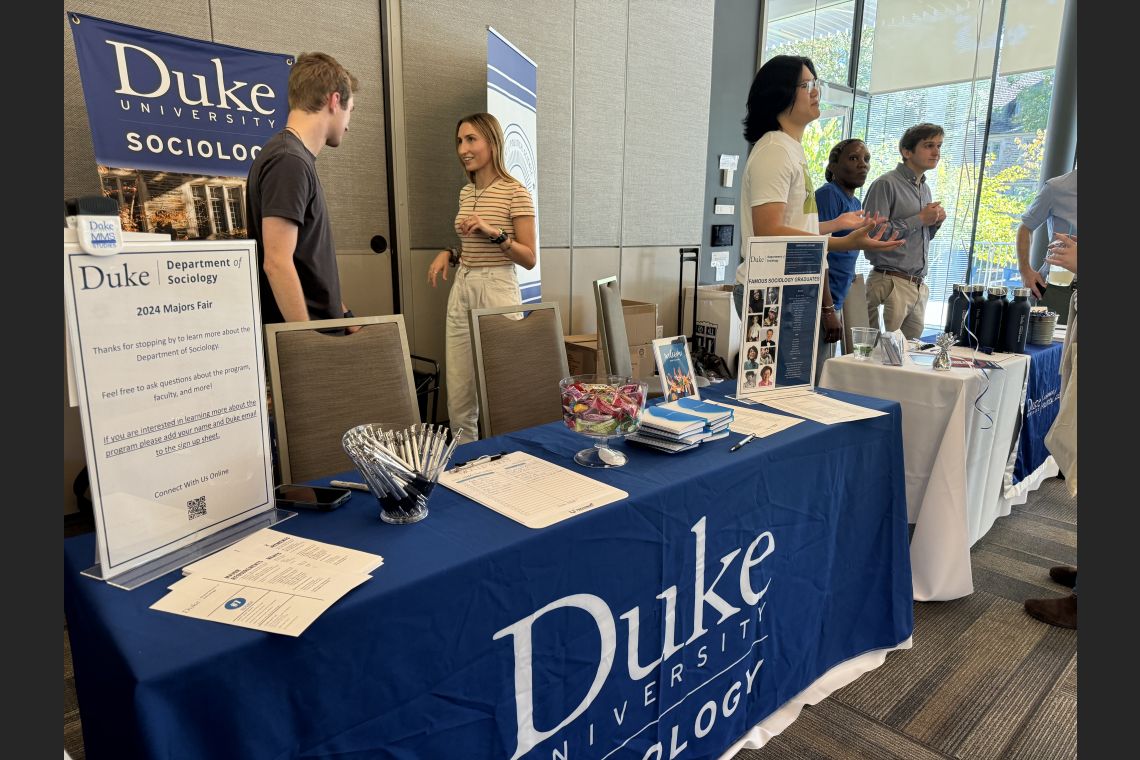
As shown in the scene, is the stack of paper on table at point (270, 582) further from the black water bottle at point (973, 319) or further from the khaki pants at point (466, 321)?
the black water bottle at point (973, 319)

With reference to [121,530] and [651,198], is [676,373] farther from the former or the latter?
[651,198]

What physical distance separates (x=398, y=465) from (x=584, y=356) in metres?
2.89

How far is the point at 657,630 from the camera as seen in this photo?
4.09 ft

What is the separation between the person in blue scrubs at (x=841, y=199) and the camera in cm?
315

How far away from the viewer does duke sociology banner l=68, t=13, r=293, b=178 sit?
7.55 ft

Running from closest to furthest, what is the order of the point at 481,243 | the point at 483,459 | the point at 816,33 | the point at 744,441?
the point at 483,459
the point at 744,441
the point at 481,243
the point at 816,33

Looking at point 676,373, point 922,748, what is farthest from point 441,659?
point 922,748

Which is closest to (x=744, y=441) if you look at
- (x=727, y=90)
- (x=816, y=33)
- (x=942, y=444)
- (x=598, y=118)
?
(x=942, y=444)

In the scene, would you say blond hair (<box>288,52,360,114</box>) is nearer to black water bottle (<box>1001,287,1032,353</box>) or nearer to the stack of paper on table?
the stack of paper on table

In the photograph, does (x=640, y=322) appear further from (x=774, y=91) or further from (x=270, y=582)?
(x=270, y=582)

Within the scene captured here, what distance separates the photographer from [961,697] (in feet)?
5.80

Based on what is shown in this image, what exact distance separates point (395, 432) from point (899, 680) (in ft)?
5.21

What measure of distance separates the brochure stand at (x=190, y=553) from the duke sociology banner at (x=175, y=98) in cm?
200

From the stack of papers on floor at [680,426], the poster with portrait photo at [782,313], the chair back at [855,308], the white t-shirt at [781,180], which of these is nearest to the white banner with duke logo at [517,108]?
the white t-shirt at [781,180]
